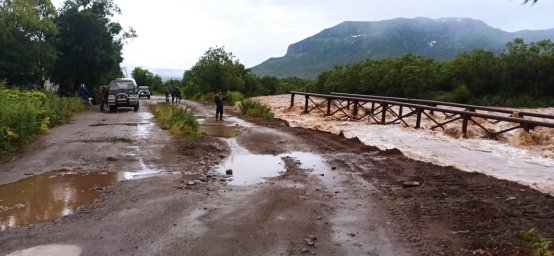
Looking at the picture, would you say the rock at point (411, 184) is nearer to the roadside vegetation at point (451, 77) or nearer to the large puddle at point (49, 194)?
the large puddle at point (49, 194)

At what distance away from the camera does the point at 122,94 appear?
87.7 feet

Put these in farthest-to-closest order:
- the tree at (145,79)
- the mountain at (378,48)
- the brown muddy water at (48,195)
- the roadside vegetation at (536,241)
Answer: the mountain at (378,48), the tree at (145,79), the brown muddy water at (48,195), the roadside vegetation at (536,241)

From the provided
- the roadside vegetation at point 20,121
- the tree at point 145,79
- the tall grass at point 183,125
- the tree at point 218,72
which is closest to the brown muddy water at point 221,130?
the tall grass at point 183,125

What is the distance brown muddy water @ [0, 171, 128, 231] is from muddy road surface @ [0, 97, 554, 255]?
2 cm

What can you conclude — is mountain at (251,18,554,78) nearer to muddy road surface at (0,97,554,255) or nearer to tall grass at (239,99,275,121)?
tall grass at (239,99,275,121)

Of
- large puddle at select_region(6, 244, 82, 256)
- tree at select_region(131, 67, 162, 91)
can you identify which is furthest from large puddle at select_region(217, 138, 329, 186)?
tree at select_region(131, 67, 162, 91)

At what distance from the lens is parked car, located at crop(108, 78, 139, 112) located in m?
26.3

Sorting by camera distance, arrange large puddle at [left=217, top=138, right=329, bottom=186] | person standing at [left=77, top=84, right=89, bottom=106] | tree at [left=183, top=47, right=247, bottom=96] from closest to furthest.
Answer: large puddle at [left=217, top=138, right=329, bottom=186]
person standing at [left=77, top=84, right=89, bottom=106]
tree at [left=183, top=47, right=247, bottom=96]

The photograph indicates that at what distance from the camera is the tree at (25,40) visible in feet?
86.7

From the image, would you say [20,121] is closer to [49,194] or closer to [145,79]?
[49,194]

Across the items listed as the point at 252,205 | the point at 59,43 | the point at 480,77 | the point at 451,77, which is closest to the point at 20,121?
the point at 252,205

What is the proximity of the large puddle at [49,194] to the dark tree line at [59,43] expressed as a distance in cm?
2056

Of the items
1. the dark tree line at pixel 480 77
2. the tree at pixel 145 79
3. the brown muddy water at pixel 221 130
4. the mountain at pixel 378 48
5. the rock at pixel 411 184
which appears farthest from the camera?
the mountain at pixel 378 48

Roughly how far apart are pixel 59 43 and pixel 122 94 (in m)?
8.49
